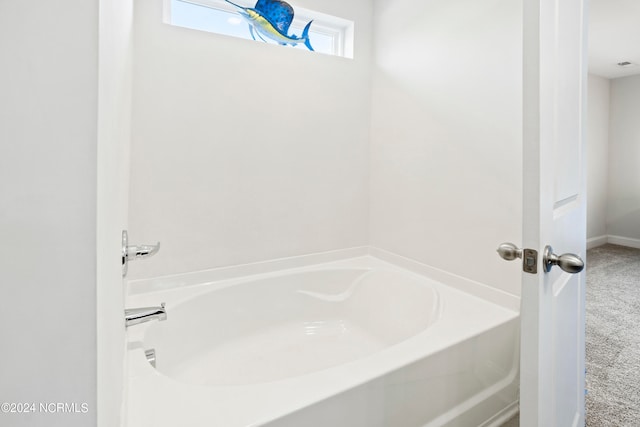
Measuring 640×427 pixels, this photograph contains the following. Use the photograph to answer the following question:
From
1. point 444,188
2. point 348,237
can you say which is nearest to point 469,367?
point 444,188

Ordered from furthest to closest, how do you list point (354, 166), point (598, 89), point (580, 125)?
point (598, 89), point (354, 166), point (580, 125)

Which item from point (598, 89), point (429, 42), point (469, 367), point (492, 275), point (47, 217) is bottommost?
point (469, 367)

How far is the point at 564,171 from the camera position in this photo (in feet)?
3.30

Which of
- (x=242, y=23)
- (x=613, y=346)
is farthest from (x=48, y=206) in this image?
(x=613, y=346)

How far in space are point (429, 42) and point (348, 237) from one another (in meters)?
1.36

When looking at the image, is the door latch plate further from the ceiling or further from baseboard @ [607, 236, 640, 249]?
baseboard @ [607, 236, 640, 249]

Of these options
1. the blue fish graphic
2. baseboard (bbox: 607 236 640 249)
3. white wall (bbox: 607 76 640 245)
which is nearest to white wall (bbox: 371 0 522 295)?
the blue fish graphic

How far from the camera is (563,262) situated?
835 millimetres

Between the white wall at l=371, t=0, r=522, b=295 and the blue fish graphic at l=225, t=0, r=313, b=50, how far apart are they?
0.67 m

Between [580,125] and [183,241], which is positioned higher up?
[580,125]

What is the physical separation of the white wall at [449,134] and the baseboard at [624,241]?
16.0 ft

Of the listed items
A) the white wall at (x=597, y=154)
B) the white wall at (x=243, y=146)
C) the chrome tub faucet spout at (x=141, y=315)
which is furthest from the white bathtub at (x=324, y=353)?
the white wall at (x=597, y=154)

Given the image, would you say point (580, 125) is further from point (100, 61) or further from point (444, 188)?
point (100, 61)

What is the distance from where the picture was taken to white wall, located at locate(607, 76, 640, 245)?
454cm
